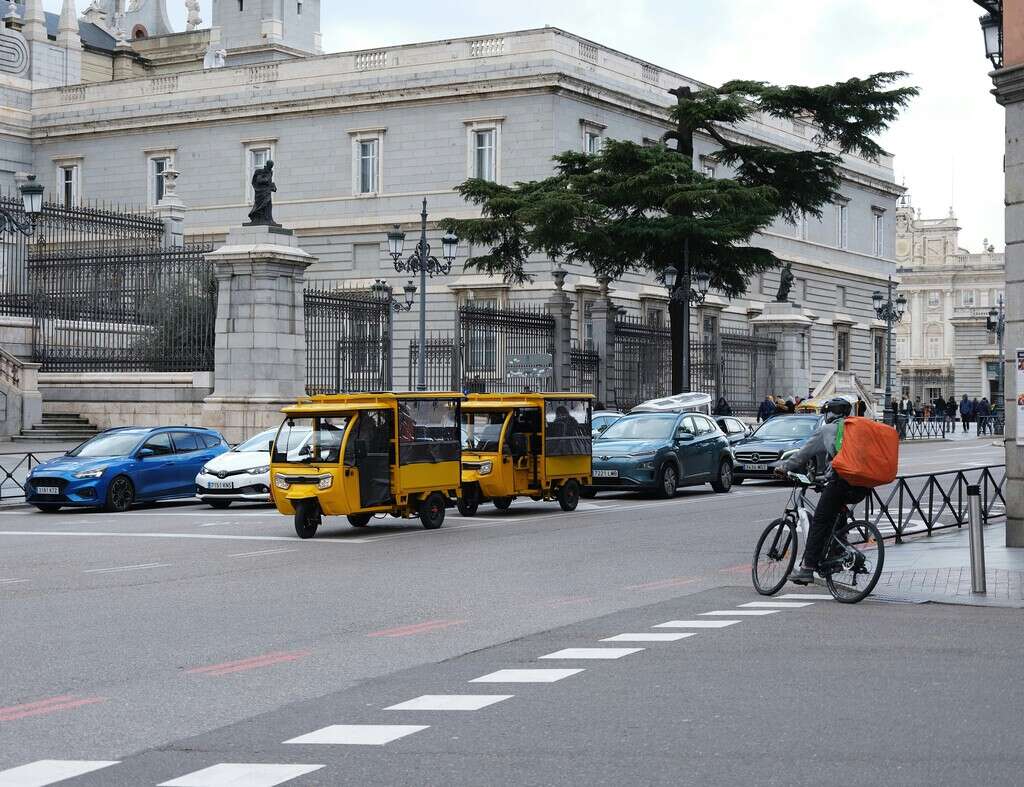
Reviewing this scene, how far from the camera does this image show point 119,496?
25672mm

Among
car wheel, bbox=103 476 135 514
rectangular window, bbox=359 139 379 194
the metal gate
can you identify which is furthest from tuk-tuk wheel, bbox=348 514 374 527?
rectangular window, bbox=359 139 379 194

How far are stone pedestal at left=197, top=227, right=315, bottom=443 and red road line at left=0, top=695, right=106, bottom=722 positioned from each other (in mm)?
25314

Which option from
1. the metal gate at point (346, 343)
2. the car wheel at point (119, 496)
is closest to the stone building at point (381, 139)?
the metal gate at point (346, 343)

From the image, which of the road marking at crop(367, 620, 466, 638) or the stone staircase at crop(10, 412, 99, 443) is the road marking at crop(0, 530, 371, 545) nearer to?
the road marking at crop(367, 620, 466, 638)

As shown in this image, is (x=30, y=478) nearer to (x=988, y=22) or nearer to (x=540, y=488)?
(x=540, y=488)

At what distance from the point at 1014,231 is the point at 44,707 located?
12141 millimetres

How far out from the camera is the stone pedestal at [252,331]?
34062 mm

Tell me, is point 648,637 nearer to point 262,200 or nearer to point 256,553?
point 256,553

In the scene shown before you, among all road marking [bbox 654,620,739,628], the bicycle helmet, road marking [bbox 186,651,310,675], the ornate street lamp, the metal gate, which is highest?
the ornate street lamp

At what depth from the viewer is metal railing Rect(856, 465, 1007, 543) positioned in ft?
63.7

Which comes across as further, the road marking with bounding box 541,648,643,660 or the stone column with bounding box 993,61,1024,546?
the stone column with bounding box 993,61,1024,546

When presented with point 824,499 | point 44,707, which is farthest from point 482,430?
point 44,707

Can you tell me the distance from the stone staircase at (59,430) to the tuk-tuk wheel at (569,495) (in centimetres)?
1474

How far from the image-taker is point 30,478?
25.3m
